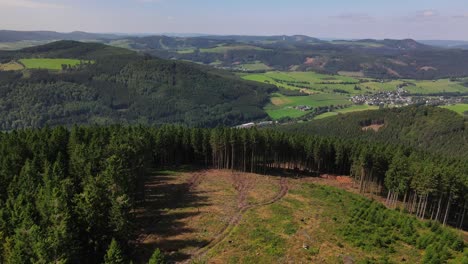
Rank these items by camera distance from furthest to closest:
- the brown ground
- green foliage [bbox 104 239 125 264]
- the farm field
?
the brown ground → the farm field → green foliage [bbox 104 239 125 264]

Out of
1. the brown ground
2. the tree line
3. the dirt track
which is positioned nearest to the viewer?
the tree line

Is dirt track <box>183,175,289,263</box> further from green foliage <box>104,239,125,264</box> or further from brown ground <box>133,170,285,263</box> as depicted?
green foliage <box>104,239,125,264</box>

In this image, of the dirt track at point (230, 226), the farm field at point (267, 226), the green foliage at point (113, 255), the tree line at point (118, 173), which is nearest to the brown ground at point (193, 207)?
the dirt track at point (230, 226)

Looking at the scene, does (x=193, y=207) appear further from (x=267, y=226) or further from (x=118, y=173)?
(x=118, y=173)

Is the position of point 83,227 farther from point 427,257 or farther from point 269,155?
point 269,155

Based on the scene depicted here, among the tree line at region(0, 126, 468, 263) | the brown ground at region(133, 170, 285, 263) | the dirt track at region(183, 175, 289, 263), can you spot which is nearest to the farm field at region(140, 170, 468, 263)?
the dirt track at region(183, 175, 289, 263)

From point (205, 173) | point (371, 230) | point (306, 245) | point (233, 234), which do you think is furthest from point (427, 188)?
point (205, 173)
